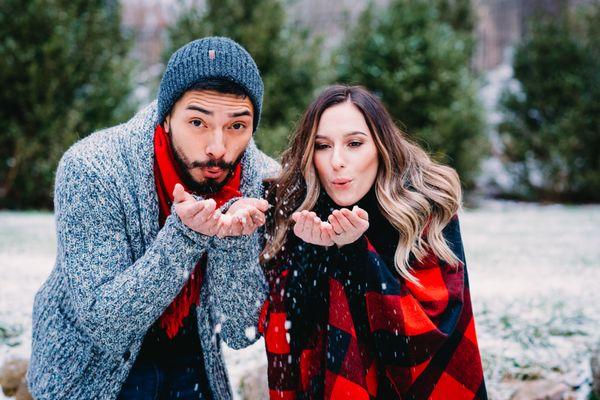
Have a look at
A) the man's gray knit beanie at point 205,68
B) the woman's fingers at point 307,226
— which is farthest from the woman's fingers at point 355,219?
the man's gray knit beanie at point 205,68

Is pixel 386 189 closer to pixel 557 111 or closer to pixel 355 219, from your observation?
pixel 355 219

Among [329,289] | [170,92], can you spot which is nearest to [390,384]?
[329,289]

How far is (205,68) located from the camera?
73.8 inches

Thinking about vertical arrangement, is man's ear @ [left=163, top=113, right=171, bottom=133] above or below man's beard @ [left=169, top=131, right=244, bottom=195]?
above

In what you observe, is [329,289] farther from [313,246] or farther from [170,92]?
[170,92]

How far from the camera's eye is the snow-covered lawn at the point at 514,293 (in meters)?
3.24

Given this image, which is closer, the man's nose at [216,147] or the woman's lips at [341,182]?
the man's nose at [216,147]

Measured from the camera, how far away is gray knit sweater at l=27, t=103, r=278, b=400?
172cm

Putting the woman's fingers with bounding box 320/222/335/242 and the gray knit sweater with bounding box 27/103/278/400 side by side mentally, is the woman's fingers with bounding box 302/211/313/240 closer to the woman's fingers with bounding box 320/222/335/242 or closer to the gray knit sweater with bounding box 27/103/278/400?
the woman's fingers with bounding box 320/222/335/242

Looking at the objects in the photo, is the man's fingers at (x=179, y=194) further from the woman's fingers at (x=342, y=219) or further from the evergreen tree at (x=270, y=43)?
the evergreen tree at (x=270, y=43)

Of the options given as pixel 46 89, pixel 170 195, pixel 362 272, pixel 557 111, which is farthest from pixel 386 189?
pixel 557 111

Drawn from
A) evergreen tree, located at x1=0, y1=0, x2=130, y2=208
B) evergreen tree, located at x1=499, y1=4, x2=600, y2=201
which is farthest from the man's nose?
evergreen tree, located at x1=499, y1=4, x2=600, y2=201

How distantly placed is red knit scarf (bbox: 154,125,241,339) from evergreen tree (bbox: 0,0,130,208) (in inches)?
281

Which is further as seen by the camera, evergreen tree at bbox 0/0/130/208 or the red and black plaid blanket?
evergreen tree at bbox 0/0/130/208
